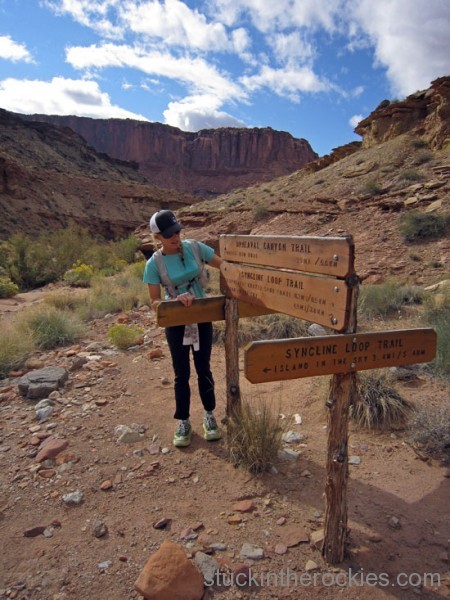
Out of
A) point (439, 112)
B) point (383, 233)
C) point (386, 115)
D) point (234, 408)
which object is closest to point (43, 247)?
point (383, 233)

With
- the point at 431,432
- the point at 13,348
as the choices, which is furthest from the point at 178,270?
the point at 13,348

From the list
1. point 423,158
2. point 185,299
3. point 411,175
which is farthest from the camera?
point 423,158

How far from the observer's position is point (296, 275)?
2.19 metres

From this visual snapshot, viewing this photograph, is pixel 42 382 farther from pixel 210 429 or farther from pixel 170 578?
pixel 170 578

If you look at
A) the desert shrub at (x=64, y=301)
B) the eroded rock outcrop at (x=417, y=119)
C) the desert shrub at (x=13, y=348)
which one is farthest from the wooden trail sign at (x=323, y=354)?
the eroded rock outcrop at (x=417, y=119)

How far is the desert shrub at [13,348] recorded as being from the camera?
503 centimetres

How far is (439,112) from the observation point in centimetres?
1770

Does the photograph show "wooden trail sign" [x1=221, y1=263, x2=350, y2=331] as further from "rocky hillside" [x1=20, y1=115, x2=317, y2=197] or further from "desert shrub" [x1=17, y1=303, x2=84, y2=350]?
"rocky hillside" [x1=20, y1=115, x2=317, y2=197]

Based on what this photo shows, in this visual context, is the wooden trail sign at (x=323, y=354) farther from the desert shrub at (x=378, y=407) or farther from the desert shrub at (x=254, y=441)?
the desert shrub at (x=378, y=407)

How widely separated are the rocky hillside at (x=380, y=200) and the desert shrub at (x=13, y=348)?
761 cm

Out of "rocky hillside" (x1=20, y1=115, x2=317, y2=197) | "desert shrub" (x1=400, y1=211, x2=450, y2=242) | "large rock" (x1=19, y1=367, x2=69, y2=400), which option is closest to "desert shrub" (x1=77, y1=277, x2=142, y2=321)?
"large rock" (x1=19, y1=367, x2=69, y2=400)

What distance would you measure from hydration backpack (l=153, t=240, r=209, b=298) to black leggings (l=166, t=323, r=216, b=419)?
29 cm

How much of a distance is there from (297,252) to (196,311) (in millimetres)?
998

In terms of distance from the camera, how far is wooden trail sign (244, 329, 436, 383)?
1.84m
